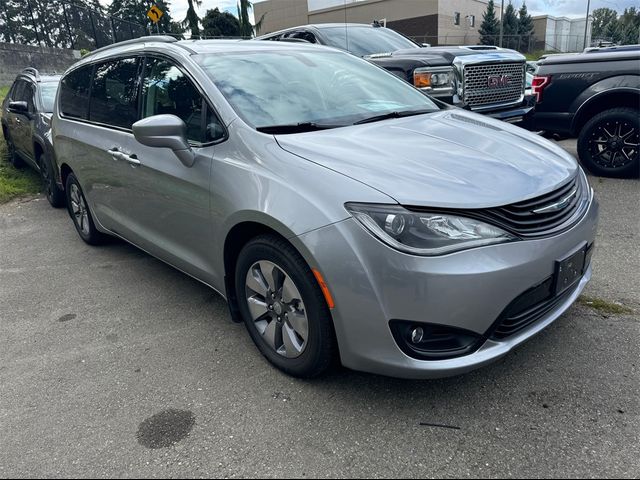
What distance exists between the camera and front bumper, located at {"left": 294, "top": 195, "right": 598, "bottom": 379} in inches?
81.5

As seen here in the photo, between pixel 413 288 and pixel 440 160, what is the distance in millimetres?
701

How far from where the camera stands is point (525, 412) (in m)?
2.34

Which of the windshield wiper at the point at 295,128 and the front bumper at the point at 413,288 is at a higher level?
the windshield wiper at the point at 295,128

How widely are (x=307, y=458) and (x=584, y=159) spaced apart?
5.35m

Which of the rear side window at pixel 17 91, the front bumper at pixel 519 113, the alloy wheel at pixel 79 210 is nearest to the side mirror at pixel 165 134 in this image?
the alloy wheel at pixel 79 210

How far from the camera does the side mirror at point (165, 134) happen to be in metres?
2.81

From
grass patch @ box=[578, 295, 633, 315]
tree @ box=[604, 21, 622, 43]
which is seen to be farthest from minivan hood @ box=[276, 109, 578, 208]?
tree @ box=[604, 21, 622, 43]

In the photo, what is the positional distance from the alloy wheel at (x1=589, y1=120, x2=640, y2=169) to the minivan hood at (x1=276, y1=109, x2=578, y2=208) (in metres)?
3.45

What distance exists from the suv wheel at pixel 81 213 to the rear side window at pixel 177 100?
5.52 ft

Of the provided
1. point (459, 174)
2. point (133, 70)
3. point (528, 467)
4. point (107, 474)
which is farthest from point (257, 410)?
point (133, 70)

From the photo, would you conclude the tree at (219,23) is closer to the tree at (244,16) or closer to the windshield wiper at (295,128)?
the tree at (244,16)

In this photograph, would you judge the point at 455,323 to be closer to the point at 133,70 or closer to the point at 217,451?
the point at 217,451

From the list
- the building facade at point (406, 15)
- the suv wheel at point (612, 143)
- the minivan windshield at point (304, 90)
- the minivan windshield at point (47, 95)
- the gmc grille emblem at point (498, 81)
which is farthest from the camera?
the building facade at point (406, 15)

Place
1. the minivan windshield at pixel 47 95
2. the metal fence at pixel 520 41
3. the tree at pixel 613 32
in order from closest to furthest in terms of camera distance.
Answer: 1. the minivan windshield at pixel 47 95
2. the metal fence at pixel 520 41
3. the tree at pixel 613 32
